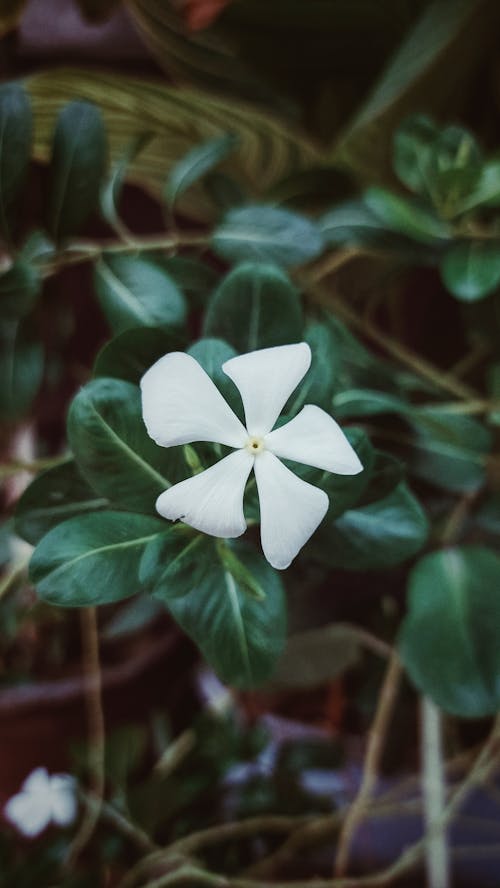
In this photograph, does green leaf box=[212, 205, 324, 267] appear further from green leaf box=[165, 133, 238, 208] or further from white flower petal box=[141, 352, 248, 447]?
white flower petal box=[141, 352, 248, 447]

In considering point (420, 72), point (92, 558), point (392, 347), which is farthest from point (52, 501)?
point (420, 72)

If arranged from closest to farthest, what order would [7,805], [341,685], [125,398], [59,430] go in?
1. [125,398]
2. [7,805]
3. [341,685]
4. [59,430]

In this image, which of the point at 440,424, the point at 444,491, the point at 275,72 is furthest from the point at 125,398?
the point at 275,72

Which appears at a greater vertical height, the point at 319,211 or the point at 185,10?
the point at 185,10

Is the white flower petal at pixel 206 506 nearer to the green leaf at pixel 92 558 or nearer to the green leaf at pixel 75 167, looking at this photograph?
the green leaf at pixel 92 558

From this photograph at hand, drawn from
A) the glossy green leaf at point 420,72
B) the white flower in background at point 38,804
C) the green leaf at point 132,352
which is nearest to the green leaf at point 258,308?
the green leaf at point 132,352

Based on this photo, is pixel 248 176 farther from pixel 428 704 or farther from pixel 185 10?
pixel 428 704

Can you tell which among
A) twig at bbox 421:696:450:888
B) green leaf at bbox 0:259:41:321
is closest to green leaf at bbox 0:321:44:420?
green leaf at bbox 0:259:41:321
